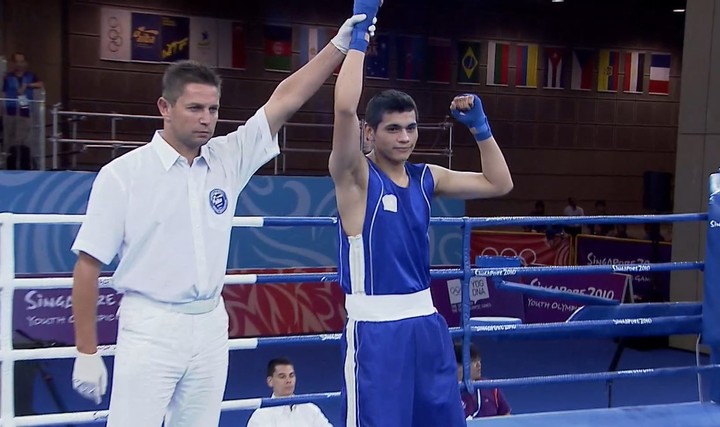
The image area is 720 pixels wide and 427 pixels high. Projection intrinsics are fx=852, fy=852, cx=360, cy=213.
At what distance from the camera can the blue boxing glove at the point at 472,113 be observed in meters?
3.27

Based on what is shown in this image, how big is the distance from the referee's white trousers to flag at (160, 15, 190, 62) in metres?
13.7

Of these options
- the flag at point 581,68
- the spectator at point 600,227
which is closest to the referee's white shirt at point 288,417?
the spectator at point 600,227

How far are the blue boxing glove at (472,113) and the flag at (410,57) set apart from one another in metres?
14.8

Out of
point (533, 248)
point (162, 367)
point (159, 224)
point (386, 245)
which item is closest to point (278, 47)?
point (533, 248)

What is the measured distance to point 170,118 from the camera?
8.96 feet

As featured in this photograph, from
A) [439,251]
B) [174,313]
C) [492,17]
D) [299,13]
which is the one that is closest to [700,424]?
[174,313]

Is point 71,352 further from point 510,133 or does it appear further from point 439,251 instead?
point 510,133

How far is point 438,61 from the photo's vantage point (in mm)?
18266

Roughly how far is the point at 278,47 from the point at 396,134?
1431cm

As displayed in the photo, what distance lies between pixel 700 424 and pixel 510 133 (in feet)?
49.0

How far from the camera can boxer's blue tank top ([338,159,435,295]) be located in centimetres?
299

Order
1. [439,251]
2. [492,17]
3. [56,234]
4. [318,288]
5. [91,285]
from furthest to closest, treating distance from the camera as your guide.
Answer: [492,17]
[439,251]
[318,288]
[56,234]
[91,285]

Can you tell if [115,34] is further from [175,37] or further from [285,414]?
[285,414]

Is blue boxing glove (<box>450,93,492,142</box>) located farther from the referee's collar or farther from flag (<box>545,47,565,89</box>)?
flag (<box>545,47,565,89</box>)
